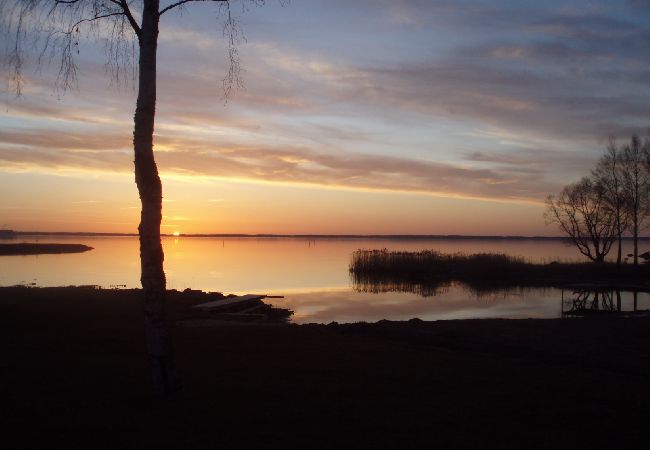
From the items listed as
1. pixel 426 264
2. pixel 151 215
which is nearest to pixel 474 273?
pixel 426 264

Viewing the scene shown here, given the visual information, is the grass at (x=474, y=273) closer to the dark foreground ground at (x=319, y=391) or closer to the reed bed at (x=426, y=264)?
the reed bed at (x=426, y=264)

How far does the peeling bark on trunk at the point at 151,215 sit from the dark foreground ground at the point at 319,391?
539 millimetres

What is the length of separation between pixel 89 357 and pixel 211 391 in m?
3.28

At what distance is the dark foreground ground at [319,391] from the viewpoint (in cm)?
626

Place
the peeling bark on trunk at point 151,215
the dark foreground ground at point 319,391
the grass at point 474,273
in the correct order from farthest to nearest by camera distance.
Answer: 1. the grass at point 474,273
2. the peeling bark on trunk at point 151,215
3. the dark foreground ground at point 319,391

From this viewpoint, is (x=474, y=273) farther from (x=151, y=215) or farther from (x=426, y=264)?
(x=151, y=215)

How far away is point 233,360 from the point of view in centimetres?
1004

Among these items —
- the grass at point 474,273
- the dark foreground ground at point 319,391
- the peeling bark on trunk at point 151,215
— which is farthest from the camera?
the grass at point 474,273

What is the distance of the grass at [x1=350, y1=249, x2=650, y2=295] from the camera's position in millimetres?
43781

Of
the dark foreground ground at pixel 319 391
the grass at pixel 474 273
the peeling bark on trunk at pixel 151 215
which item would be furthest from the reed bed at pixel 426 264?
the peeling bark on trunk at pixel 151 215

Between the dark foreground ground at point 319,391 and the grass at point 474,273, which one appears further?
the grass at point 474,273

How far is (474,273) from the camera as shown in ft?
167

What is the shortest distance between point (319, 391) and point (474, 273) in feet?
148

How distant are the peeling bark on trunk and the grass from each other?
33095 mm
